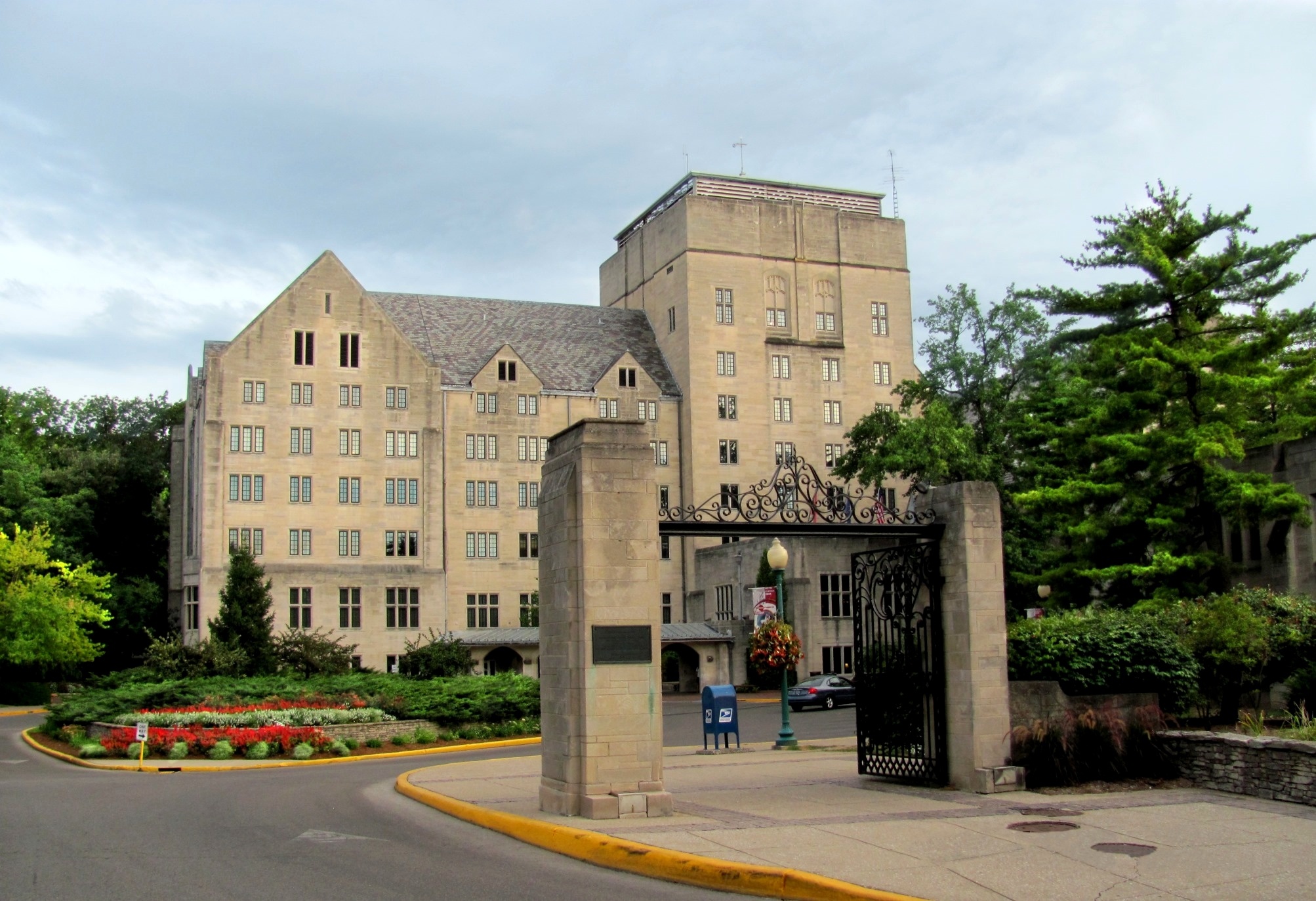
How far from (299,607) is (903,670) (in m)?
47.5

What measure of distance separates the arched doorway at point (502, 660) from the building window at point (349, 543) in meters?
8.47

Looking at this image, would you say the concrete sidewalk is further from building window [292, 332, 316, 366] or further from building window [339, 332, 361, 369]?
building window [339, 332, 361, 369]

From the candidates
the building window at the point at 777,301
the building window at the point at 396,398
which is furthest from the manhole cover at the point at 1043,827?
the building window at the point at 777,301

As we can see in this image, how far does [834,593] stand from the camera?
60.6 metres

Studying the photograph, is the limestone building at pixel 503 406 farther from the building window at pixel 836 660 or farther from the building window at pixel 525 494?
the building window at pixel 836 660

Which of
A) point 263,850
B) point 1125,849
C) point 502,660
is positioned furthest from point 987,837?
point 502,660

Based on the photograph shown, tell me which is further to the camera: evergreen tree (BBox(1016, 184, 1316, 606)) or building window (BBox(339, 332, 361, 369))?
building window (BBox(339, 332, 361, 369))

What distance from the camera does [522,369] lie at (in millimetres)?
67375

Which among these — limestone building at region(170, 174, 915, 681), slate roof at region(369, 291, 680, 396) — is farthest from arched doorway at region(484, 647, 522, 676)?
slate roof at region(369, 291, 680, 396)

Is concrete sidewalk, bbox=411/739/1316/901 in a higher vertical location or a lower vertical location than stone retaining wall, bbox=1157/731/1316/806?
lower

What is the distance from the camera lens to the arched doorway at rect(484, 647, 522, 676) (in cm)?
6228

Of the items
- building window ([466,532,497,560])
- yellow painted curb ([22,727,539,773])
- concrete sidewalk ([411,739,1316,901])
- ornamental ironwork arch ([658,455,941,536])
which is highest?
building window ([466,532,497,560])

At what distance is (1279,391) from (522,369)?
43.0 metres

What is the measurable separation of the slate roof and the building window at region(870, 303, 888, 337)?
12.5 meters
